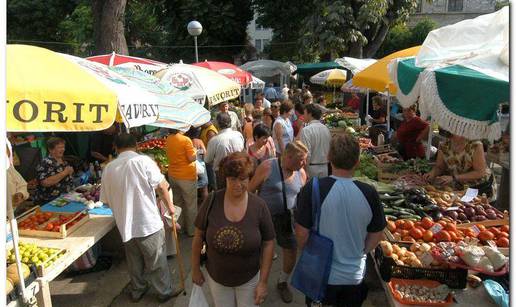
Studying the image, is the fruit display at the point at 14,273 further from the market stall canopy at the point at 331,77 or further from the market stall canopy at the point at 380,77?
the market stall canopy at the point at 331,77

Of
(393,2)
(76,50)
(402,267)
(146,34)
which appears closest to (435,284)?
(402,267)

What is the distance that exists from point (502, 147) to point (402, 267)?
16.1 feet

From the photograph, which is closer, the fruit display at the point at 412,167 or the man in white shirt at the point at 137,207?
the man in white shirt at the point at 137,207

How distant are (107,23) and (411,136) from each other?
778 cm

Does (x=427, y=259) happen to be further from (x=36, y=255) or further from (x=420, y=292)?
(x=36, y=255)

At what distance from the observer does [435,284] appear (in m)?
3.29

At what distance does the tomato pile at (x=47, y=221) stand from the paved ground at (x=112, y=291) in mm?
929

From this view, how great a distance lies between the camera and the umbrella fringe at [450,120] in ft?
8.83

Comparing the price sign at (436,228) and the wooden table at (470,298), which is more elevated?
the price sign at (436,228)

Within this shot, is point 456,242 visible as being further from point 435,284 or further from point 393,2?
point 393,2

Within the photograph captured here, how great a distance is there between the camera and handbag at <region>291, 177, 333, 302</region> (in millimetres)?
2822

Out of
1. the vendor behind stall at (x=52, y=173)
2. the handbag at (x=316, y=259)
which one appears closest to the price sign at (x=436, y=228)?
the handbag at (x=316, y=259)

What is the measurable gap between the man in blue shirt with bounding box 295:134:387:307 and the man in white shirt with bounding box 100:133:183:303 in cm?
188

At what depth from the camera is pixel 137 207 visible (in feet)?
13.5
